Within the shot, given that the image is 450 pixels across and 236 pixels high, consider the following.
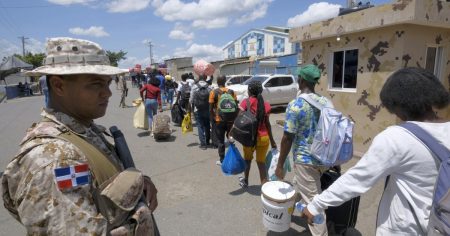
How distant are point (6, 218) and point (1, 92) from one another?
3150 cm

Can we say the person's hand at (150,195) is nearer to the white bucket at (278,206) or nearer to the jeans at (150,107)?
the white bucket at (278,206)

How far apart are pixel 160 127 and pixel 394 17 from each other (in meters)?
5.82

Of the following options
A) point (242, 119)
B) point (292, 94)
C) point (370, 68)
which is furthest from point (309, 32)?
point (292, 94)

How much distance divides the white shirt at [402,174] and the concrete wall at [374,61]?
4.89 meters

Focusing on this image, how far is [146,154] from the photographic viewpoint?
6.67 meters

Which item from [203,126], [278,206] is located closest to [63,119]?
[278,206]

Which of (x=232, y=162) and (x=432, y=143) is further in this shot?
(x=232, y=162)

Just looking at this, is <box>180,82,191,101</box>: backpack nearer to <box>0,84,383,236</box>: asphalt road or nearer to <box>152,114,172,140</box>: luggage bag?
<box>152,114,172,140</box>: luggage bag

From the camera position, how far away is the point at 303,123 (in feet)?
9.54

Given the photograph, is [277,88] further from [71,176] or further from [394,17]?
[71,176]

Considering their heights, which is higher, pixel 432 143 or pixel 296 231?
pixel 432 143

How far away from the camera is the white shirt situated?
1503 millimetres

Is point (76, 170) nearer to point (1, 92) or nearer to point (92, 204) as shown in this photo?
point (92, 204)

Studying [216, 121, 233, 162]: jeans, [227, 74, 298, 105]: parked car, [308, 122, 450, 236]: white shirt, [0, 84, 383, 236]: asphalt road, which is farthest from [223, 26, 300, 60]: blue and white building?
[308, 122, 450, 236]: white shirt
